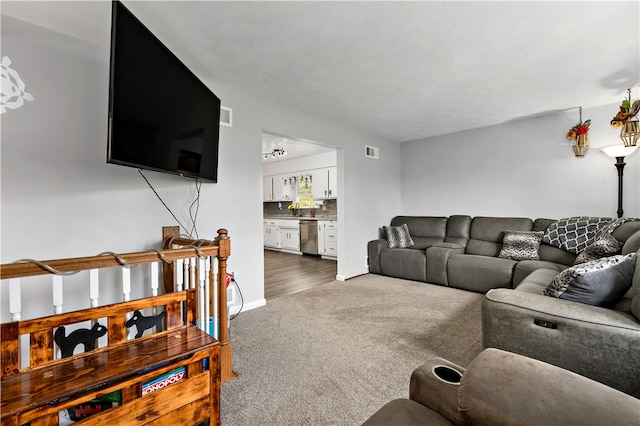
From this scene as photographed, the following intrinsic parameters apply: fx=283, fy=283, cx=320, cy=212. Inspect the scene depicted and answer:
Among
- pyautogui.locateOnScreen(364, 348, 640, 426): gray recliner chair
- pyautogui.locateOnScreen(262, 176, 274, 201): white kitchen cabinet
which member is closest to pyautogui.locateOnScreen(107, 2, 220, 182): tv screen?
pyautogui.locateOnScreen(364, 348, 640, 426): gray recliner chair

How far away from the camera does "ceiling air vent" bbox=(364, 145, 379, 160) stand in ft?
15.4

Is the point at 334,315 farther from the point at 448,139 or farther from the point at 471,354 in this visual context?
the point at 448,139

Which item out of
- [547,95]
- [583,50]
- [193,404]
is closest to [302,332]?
[193,404]

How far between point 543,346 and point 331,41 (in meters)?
2.42

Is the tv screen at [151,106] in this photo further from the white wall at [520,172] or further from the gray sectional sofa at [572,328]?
the white wall at [520,172]

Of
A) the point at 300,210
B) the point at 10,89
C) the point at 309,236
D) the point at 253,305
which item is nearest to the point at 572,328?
the point at 253,305

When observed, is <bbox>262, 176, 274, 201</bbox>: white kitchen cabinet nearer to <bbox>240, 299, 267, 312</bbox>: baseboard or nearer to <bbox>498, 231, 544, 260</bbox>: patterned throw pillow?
<bbox>240, 299, 267, 312</bbox>: baseboard

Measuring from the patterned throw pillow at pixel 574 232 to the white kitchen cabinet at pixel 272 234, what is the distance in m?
5.41

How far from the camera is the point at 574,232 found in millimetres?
3338

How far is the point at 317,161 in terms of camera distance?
664 cm

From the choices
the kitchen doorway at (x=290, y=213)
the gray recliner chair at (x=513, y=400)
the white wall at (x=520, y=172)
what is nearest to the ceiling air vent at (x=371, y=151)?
the kitchen doorway at (x=290, y=213)

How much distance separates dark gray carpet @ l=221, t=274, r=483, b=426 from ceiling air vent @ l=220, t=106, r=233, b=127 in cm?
201

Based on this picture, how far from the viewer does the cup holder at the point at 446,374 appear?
37.5 inches

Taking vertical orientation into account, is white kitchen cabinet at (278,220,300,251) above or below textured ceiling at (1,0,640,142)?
below
